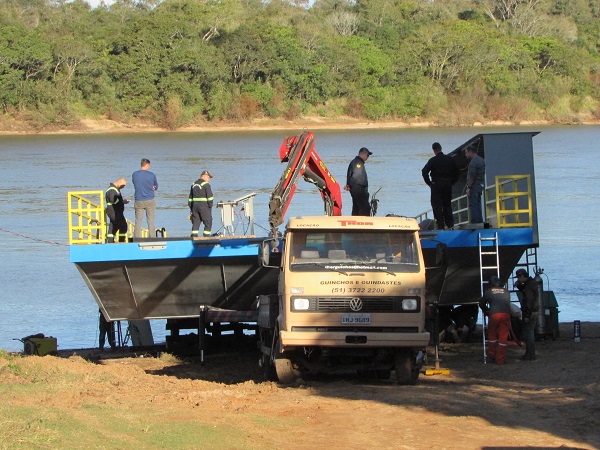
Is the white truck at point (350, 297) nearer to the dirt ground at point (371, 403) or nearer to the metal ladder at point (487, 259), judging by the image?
the dirt ground at point (371, 403)

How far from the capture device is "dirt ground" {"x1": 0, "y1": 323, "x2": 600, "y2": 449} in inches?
416

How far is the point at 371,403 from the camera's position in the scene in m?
12.4

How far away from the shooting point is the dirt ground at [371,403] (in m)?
10.6

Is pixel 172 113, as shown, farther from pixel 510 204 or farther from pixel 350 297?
pixel 350 297

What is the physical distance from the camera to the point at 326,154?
69.1 meters

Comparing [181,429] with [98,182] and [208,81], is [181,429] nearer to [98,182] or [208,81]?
[98,182]

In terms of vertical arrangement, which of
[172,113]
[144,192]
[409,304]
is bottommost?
[409,304]

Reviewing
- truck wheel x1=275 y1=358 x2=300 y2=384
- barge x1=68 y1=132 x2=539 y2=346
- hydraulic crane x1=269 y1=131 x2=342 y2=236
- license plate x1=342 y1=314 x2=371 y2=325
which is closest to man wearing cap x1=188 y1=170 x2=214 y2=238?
barge x1=68 y1=132 x2=539 y2=346

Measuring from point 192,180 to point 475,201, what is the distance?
125 ft

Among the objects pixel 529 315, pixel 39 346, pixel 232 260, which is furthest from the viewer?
pixel 39 346

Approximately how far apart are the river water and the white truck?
8000 mm

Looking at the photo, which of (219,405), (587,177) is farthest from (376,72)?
(219,405)

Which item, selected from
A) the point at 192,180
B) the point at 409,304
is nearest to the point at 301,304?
the point at 409,304

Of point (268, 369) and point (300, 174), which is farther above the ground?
point (300, 174)
